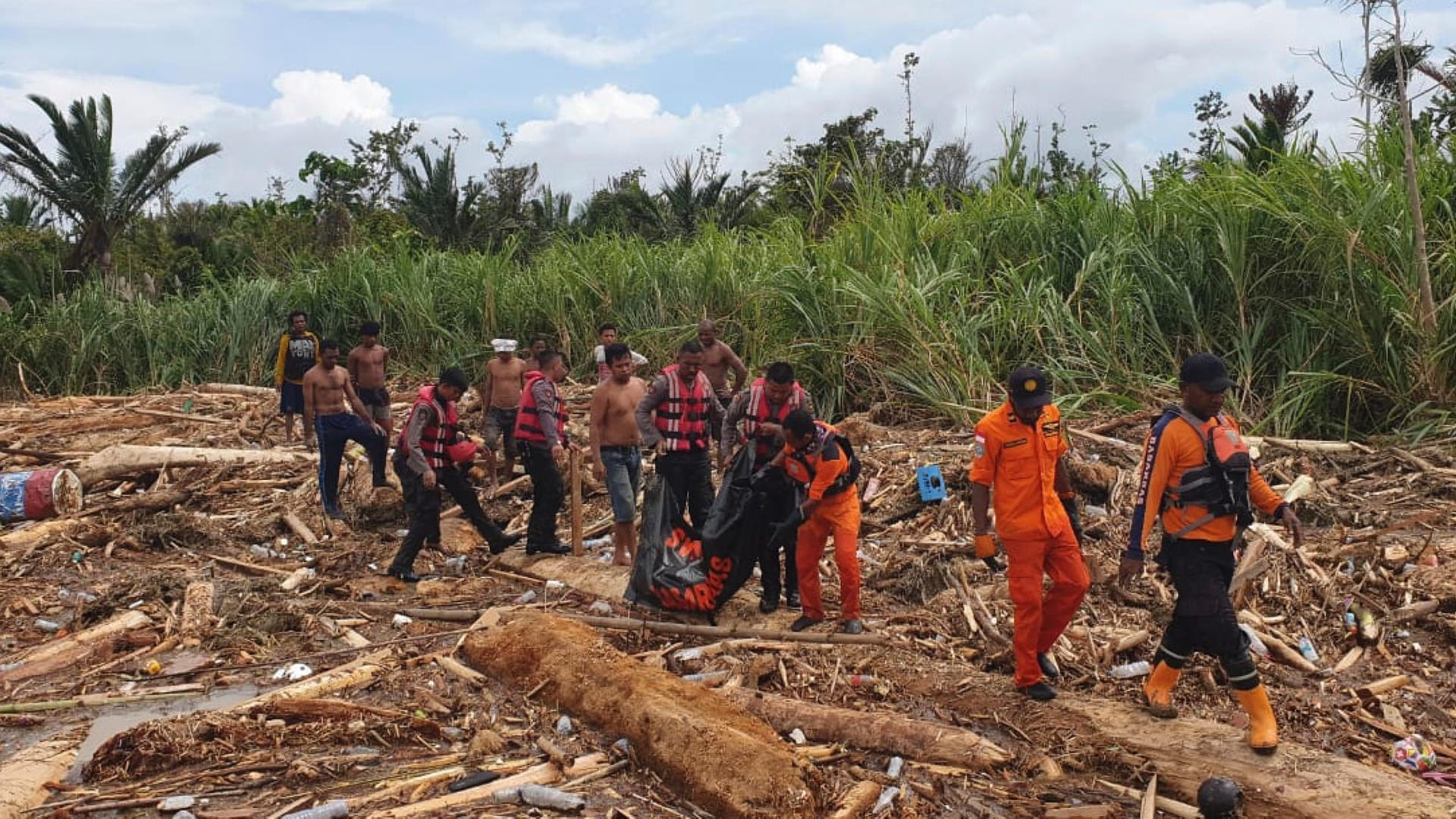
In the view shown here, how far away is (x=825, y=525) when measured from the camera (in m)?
6.14

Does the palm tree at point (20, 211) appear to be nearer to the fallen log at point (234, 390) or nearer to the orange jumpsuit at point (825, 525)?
the fallen log at point (234, 390)

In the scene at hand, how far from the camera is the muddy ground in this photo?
458cm

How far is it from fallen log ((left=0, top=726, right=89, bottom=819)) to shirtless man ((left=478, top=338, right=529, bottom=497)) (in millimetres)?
5009

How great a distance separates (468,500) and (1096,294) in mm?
6243

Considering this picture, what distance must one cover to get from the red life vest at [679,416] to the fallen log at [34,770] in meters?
3.65

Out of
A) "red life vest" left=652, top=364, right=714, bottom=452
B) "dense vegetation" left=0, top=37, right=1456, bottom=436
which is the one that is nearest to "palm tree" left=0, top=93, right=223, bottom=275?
"dense vegetation" left=0, top=37, right=1456, bottom=436

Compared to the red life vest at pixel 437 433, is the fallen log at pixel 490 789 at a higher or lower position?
lower

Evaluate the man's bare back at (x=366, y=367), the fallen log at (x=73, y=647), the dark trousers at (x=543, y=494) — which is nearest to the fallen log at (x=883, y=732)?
the dark trousers at (x=543, y=494)

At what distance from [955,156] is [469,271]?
7.62 metres

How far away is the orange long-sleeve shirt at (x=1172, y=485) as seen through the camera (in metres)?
4.55

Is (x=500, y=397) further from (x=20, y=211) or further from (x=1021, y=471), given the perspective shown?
(x=20, y=211)

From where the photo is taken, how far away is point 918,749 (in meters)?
4.71

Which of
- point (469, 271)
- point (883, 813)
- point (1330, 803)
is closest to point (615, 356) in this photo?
point (883, 813)

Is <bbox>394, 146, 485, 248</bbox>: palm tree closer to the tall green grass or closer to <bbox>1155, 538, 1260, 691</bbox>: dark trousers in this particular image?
the tall green grass
